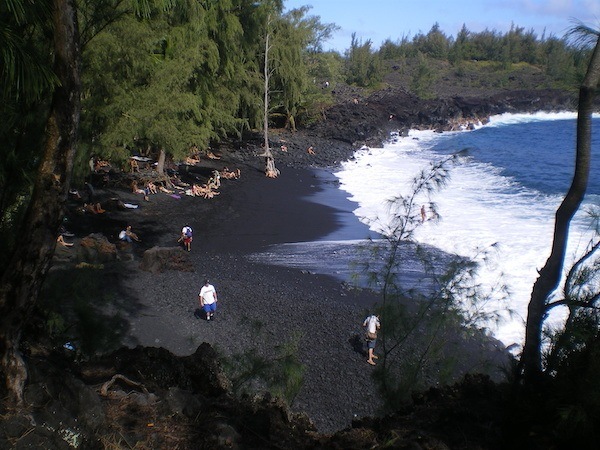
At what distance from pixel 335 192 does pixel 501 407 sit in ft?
68.8

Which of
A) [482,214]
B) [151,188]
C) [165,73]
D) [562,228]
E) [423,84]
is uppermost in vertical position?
[423,84]

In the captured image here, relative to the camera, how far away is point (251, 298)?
488 inches

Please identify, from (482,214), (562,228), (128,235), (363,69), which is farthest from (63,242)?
(363,69)

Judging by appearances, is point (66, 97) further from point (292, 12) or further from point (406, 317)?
point (292, 12)

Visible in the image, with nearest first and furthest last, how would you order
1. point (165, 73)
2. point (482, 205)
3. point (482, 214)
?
point (165, 73) < point (482, 214) < point (482, 205)

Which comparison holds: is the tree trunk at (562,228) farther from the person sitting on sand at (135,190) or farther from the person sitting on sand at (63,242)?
the person sitting on sand at (135,190)

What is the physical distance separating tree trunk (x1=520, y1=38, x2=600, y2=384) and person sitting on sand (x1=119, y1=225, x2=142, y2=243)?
12.7 meters

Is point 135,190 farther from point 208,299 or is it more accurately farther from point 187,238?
point 208,299

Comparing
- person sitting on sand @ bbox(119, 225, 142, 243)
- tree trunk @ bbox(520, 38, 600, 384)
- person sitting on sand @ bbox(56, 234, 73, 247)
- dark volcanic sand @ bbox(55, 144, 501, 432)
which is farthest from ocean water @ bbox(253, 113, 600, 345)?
person sitting on sand @ bbox(56, 234, 73, 247)

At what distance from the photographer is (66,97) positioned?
4.08m

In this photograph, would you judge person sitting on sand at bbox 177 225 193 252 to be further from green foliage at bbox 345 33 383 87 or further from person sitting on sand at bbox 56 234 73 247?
green foliage at bbox 345 33 383 87

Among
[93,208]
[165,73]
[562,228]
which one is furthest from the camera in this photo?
[165,73]

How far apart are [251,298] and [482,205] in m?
15.0

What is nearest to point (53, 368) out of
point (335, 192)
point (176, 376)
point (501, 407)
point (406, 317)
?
point (176, 376)
